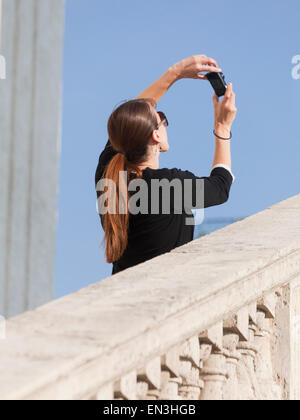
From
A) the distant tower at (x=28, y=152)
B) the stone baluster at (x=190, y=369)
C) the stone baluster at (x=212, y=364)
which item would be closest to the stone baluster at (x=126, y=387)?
the stone baluster at (x=190, y=369)

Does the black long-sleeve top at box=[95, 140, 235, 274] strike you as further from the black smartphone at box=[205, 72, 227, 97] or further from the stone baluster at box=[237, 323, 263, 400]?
the stone baluster at box=[237, 323, 263, 400]

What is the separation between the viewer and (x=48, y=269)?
3412mm

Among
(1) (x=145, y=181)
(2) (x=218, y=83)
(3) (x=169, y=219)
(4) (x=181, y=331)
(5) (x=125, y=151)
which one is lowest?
(4) (x=181, y=331)

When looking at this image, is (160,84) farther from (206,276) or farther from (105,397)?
(105,397)

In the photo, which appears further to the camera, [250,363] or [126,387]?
[250,363]

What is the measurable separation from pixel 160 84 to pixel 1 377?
2102 millimetres

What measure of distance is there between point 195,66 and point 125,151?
561 millimetres

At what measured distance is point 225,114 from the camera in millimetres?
3189

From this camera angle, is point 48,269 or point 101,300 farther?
point 48,269

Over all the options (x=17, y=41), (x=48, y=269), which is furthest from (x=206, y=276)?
(x=17, y=41)

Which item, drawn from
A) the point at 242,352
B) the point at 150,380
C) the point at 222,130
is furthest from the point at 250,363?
the point at 222,130

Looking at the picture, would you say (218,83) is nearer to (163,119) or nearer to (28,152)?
(163,119)

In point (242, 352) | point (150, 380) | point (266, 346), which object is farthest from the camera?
point (266, 346)

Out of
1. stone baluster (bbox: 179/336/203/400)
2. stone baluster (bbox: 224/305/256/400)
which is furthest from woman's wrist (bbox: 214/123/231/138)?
stone baluster (bbox: 179/336/203/400)
